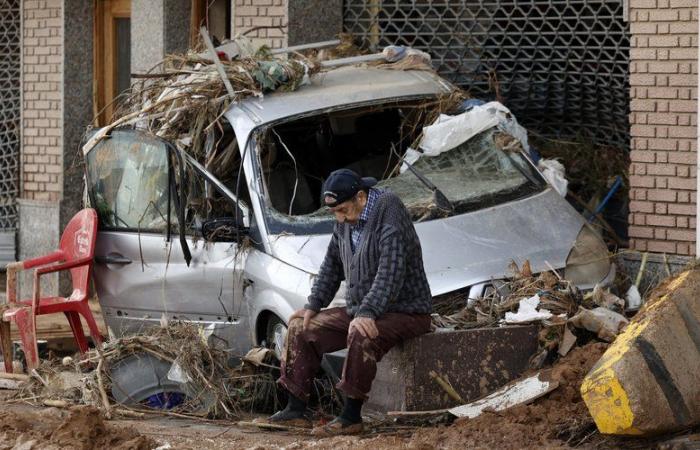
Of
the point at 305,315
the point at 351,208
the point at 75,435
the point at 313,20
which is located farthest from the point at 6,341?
the point at 313,20

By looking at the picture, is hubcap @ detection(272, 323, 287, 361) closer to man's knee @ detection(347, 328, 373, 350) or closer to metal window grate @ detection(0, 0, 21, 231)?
man's knee @ detection(347, 328, 373, 350)

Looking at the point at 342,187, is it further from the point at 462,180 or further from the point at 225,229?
the point at 462,180

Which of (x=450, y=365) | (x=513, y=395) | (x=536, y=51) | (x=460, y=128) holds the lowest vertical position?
(x=513, y=395)

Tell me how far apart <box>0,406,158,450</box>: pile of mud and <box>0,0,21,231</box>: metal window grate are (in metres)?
6.59

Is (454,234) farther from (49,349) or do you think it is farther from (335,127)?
(49,349)

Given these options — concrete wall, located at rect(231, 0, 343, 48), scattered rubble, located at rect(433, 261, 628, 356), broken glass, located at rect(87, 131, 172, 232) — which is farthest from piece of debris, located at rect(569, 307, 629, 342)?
concrete wall, located at rect(231, 0, 343, 48)

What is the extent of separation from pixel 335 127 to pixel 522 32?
2587 millimetres

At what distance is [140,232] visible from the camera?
30.3 ft

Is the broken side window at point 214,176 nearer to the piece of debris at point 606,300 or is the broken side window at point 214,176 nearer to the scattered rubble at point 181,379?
A: the scattered rubble at point 181,379

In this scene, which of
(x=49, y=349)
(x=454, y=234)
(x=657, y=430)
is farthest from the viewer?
(x=49, y=349)

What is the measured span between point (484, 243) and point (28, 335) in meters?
3.29

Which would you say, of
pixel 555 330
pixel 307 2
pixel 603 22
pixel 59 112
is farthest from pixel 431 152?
pixel 59 112

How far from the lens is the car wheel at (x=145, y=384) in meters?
8.25

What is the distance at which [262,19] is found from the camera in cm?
1195
